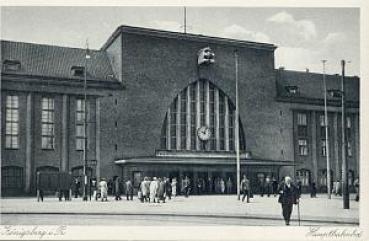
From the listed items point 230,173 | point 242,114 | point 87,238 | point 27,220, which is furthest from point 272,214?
point 242,114

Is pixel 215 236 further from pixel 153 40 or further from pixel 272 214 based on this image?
pixel 153 40

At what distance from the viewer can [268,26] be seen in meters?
27.6

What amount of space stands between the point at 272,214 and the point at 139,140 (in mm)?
18207

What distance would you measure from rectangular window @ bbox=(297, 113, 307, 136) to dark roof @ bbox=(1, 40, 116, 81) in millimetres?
16038

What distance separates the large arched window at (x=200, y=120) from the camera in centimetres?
4144

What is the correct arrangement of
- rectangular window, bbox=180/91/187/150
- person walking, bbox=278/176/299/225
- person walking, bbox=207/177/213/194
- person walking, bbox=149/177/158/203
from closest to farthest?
person walking, bbox=278/176/299/225
person walking, bbox=149/177/158/203
person walking, bbox=207/177/213/194
rectangular window, bbox=180/91/187/150

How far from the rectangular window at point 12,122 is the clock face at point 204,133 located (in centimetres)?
1314

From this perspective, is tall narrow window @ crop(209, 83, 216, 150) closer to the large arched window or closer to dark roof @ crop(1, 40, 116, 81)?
the large arched window

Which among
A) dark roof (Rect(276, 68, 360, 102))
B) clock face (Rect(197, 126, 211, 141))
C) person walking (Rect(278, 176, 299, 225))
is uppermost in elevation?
dark roof (Rect(276, 68, 360, 102))

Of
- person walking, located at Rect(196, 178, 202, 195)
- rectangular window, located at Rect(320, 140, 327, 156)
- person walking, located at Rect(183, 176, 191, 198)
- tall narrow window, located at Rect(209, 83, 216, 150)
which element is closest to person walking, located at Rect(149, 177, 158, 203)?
person walking, located at Rect(183, 176, 191, 198)

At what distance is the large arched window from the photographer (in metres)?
41.4

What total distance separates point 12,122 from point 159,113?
1038 centimetres

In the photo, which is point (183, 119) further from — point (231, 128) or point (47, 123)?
point (47, 123)
